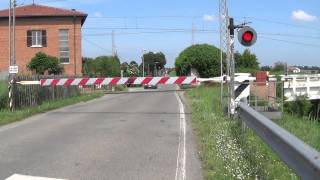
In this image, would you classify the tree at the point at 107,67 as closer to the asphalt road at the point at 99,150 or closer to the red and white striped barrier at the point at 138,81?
the red and white striped barrier at the point at 138,81

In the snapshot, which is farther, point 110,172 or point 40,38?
point 40,38

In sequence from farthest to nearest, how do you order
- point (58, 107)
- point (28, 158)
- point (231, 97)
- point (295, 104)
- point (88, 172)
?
1. point (295, 104)
2. point (58, 107)
3. point (231, 97)
4. point (28, 158)
5. point (88, 172)

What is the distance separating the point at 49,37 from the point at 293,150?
57880mm

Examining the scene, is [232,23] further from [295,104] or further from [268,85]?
[295,104]

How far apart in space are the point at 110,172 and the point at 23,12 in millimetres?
56992

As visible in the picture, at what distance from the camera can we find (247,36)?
52.7 ft

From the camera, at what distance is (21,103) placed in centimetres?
2480

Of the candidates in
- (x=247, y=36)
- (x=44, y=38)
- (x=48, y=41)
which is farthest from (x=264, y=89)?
(x=44, y=38)

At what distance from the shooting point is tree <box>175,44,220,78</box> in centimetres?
7994

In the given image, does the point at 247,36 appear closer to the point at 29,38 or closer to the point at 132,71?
the point at 29,38

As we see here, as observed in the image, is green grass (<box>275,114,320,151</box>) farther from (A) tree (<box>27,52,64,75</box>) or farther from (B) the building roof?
(B) the building roof

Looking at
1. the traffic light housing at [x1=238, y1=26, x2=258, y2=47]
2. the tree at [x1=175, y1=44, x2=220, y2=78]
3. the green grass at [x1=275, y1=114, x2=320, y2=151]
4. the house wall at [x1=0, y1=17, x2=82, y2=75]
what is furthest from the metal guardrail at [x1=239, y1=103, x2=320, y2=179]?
the tree at [x1=175, y1=44, x2=220, y2=78]

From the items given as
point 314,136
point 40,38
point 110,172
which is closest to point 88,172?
point 110,172

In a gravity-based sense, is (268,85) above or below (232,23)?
below
